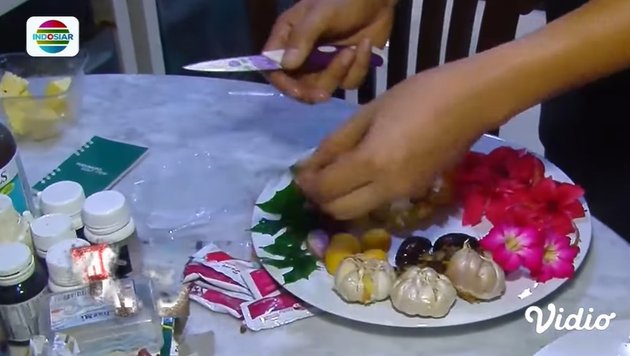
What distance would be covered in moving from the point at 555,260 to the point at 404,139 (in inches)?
7.5

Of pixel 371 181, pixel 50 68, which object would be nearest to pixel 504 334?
pixel 371 181

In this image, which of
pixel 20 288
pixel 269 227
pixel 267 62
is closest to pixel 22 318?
pixel 20 288

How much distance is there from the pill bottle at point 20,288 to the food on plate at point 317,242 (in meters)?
0.24

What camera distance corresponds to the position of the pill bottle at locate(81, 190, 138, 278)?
75 centimetres

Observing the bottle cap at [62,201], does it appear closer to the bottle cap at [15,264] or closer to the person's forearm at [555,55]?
the bottle cap at [15,264]

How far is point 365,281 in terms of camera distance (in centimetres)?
73

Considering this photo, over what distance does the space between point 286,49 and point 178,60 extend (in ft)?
4.15

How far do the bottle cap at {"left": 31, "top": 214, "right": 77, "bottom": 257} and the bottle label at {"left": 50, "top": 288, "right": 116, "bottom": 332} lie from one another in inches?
2.3

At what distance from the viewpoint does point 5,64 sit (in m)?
1.17

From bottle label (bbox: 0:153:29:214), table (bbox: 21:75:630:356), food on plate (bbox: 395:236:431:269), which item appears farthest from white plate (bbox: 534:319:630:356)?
bottle label (bbox: 0:153:29:214)

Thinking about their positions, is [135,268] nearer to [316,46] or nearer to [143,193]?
[143,193]

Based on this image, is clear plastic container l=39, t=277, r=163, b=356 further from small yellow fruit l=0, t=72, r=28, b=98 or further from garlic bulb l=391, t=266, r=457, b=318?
small yellow fruit l=0, t=72, r=28, b=98

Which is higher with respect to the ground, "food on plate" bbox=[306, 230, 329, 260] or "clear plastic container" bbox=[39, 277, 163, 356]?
"clear plastic container" bbox=[39, 277, 163, 356]

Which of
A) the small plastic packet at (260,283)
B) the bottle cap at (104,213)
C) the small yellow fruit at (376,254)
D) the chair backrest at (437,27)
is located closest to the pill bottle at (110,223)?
the bottle cap at (104,213)
